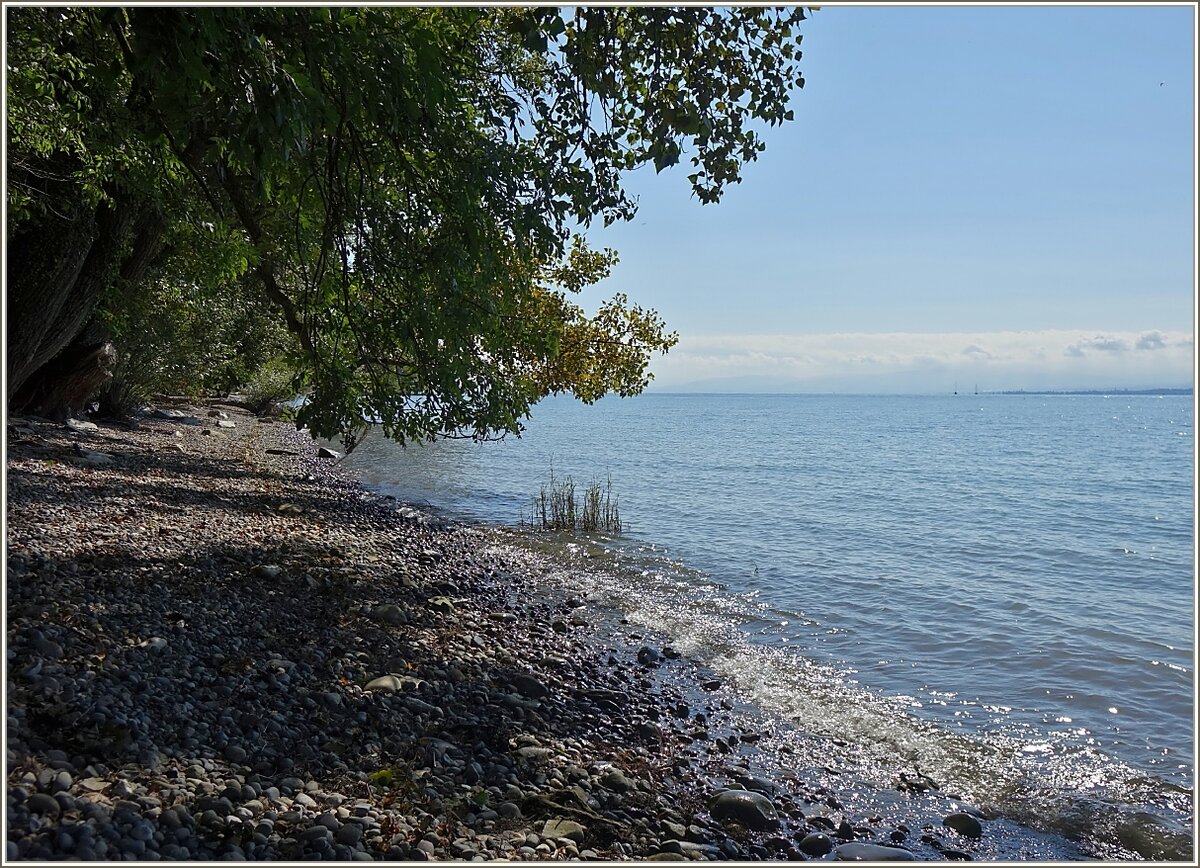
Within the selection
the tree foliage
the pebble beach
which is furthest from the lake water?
the tree foliage

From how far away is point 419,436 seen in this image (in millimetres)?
12203

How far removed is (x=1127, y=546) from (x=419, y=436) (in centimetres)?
2091

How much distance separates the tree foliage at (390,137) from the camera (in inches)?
241

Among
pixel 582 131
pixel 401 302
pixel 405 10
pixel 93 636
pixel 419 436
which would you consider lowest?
pixel 93 636

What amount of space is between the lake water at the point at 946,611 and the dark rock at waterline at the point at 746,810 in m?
2.38

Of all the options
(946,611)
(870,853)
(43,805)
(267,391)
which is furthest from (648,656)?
(267,391)

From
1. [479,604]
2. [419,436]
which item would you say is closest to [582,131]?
[419,436]

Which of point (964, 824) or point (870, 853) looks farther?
point (964, 824)

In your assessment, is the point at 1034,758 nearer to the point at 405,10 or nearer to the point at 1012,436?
the point at 405,10

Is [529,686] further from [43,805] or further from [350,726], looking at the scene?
[43,805]

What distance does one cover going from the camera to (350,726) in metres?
6.87

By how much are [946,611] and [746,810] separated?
9.59 m

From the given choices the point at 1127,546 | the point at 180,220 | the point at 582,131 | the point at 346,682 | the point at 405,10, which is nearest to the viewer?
the point at 346,682

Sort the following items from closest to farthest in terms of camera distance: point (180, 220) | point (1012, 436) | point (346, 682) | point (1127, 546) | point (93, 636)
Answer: point (93, 636) → point (346, 682) → point (180, 220) → point (1127, 546) → point (1012, 436)
